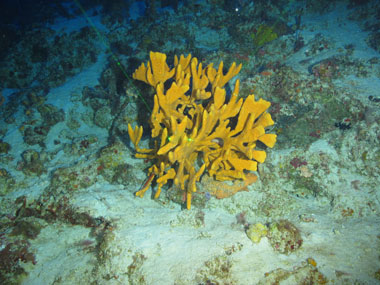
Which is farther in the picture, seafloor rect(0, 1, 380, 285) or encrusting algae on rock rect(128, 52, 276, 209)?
encrusting algae on rock rect(128, 52, 276, 209)

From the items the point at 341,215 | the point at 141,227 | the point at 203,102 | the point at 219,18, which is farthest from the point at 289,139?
the point at 219,18

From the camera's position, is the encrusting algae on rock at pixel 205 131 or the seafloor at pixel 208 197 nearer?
the seafloor at pixel 208 197

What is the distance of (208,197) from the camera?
3.23m

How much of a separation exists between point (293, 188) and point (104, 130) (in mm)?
5265

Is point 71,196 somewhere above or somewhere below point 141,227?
above

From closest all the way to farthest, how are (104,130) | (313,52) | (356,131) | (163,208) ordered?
(163,208) → (356,131) → (104,130) → (313,52)

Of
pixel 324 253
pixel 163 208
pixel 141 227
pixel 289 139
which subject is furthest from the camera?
pixel 289 139

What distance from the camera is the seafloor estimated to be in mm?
2373

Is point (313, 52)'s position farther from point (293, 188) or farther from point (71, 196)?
point (71, 196)

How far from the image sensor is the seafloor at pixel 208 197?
2373 mm

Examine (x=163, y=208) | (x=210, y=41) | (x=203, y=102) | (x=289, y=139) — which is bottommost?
Result: (x=163, y=208)

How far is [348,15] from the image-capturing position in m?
8.95

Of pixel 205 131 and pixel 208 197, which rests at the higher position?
pixel 205 131

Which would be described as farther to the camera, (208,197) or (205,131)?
(208,197)
